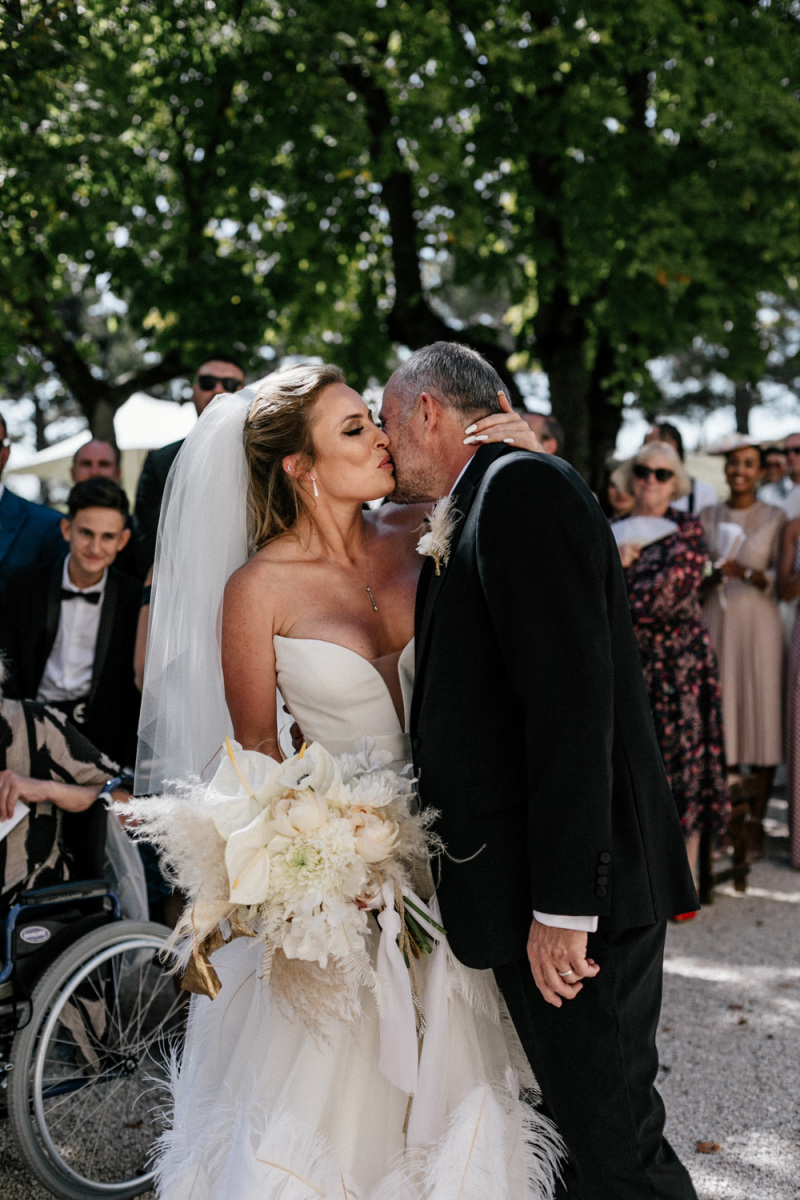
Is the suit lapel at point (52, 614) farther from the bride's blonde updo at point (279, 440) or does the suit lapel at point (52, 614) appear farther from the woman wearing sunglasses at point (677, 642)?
the woman wearing sunglasses at point (677, 642)

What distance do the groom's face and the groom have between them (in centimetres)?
20

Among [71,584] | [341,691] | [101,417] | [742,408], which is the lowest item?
[341,691]

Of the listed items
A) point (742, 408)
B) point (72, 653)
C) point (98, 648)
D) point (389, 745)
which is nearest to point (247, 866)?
point (389, 745)

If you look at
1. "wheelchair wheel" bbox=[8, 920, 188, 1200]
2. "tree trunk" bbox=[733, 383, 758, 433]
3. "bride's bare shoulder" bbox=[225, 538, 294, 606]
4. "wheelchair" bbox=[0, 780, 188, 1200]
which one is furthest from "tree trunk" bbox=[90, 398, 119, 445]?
"tree trunk" bbox=[733, 383, 758, 433]

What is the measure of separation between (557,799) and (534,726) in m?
0.15

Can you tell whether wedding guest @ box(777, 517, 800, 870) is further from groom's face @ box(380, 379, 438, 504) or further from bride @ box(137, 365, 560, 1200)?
groom's face @ box(380, 379, 438, 504)

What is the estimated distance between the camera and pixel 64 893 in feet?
11.5

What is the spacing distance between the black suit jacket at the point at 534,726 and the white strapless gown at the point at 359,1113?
0.26 m

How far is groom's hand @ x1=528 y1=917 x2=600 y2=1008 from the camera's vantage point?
2.11 m

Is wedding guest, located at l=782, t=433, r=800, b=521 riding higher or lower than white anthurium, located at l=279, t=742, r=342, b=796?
higher

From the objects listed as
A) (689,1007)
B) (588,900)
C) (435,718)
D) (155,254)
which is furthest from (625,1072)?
(155,254)

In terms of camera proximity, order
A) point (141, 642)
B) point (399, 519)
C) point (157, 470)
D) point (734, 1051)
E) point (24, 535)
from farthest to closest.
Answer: point (24, 535) < point (157, 470) < point (141, 642) < point (734, 1051) < point (399, 519)

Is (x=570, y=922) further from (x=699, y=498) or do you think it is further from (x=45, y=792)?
(x=699, y=498)

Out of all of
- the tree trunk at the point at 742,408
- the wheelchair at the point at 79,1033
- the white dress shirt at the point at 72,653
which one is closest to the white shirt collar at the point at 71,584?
the white dress shirt at the point at 72,653
